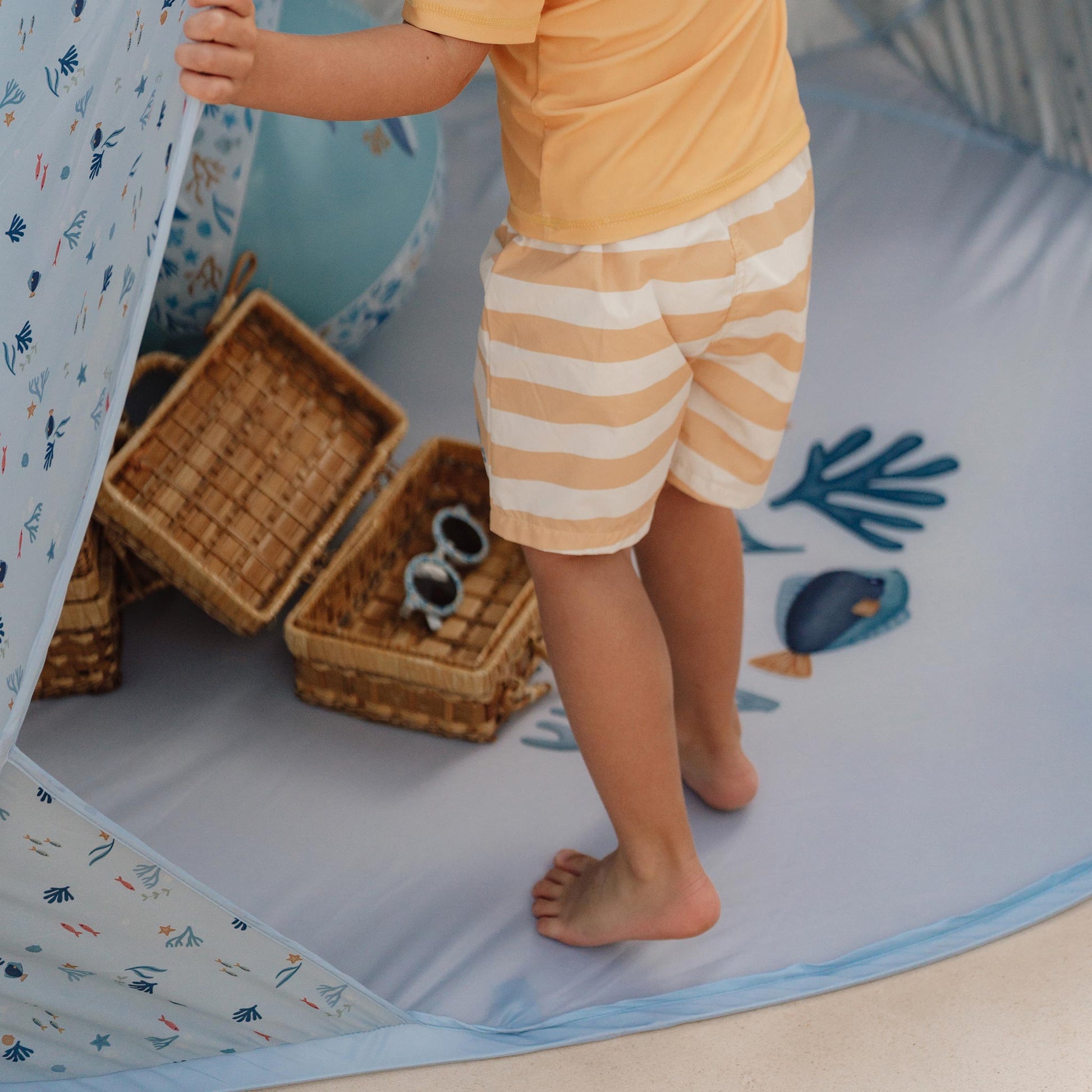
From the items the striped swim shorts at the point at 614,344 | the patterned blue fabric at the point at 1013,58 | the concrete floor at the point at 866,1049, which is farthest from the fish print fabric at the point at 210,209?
the patterned blue fabric at the point at 1013,58

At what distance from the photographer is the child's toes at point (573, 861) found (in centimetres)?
103

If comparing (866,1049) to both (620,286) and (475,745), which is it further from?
(620,286)

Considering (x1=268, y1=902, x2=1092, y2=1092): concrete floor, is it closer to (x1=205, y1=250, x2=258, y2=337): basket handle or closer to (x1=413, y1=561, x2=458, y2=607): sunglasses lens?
(x1=413, y1=561, x2=458, y2=607): sunglasses lens

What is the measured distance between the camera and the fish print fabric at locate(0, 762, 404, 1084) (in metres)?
0.77

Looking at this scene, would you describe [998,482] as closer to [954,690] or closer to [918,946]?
[954,690]

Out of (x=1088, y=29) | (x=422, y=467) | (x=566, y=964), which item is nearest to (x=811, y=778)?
(x=566, y=964)

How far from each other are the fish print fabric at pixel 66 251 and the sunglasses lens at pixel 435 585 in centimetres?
54

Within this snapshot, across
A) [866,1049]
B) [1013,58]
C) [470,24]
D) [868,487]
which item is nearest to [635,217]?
[470,24]

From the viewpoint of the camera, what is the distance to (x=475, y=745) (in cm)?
118

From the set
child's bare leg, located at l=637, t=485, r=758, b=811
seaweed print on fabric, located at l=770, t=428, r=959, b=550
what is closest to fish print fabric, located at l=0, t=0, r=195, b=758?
child's bare leg, located at l=637, t=485, r=758, b=811

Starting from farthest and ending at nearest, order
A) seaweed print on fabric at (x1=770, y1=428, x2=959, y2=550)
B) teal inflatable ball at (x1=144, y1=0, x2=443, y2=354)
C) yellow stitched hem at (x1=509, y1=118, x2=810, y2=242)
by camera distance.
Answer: seaweed print on fabric at (x1=770, y1=428, x2=959, y2=550)
teal inflatable ball at (x1=144, y1=0, x2=443, y2=354)
yellow stitched hem at (x1=509, y1=118, x2=810, y2=242)

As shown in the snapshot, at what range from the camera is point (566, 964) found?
0.99 meters

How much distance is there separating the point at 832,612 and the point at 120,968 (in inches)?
28.8

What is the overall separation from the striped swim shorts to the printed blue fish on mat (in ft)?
1.47
